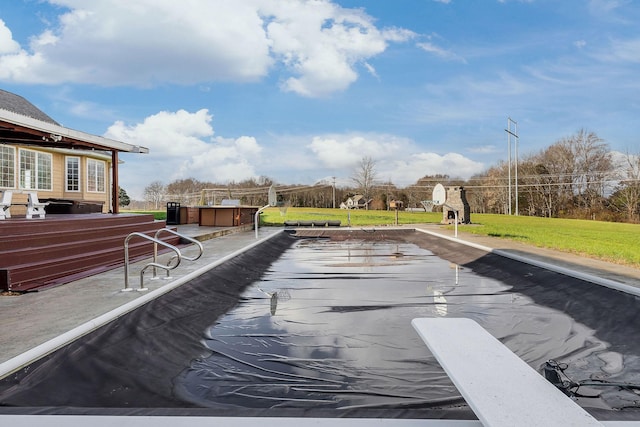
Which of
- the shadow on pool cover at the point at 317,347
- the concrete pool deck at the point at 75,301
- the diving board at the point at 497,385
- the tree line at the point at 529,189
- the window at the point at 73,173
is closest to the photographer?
the diving board at the point at 497,385

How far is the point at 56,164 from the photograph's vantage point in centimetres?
1546

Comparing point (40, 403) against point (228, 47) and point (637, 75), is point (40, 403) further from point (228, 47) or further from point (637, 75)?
point (637, 75)

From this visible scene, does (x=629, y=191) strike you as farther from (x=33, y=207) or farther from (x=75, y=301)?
(x=75, y=301)

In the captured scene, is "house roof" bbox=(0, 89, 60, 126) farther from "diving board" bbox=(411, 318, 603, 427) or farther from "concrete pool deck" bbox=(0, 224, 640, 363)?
"diving board" bbox=(411, 318, 603, 427)

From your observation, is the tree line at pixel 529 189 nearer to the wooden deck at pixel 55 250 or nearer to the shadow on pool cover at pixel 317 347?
the wooden deck at pixel 55 250

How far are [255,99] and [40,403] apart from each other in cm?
1725

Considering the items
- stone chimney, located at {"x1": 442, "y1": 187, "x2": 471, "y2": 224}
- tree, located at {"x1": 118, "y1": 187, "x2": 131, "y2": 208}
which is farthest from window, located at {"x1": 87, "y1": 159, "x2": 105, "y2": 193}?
tree, located at {"x1": 118, "y1": 187, "x2": 131, "y2": 208}

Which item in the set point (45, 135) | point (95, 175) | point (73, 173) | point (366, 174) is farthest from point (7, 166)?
point (366, 174)

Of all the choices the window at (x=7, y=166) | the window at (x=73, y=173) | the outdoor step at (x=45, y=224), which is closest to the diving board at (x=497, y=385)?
the outdoor step at (x=45, y=224)

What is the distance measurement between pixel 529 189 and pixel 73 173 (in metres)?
40.7

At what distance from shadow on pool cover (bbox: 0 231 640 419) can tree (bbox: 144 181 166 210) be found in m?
33.1

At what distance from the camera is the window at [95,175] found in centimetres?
1722

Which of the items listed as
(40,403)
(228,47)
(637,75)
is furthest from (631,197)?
(40,403)

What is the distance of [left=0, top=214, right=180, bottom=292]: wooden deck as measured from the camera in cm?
525
